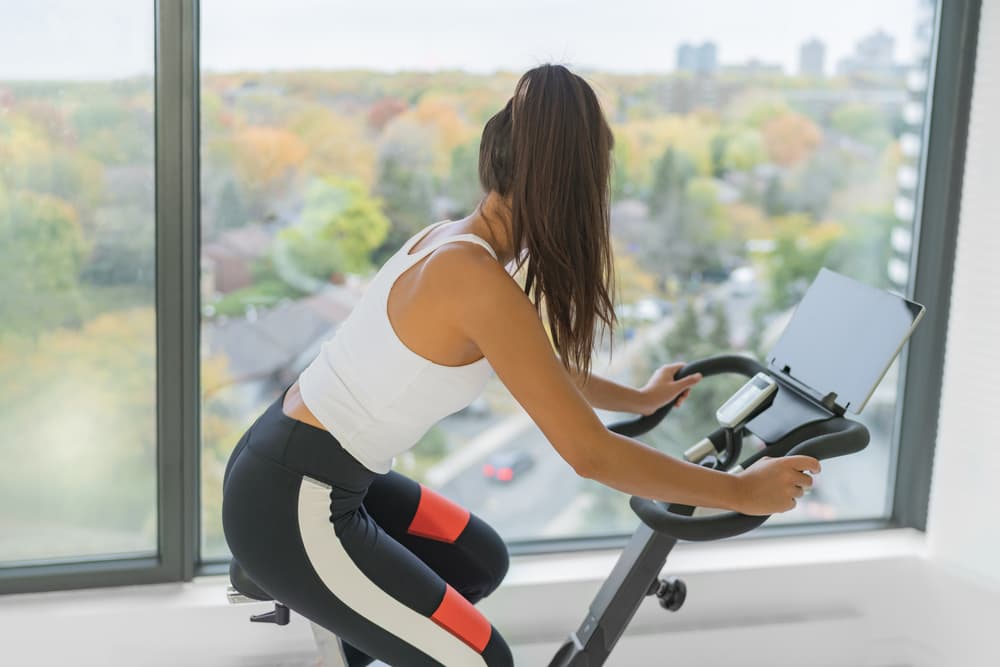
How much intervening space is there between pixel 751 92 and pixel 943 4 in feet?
1.88

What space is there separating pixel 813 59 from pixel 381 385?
167 centimetres

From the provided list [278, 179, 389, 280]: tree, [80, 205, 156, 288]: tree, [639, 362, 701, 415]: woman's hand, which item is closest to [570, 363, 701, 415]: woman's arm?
[639, 362, 701, 415]: woman's hand

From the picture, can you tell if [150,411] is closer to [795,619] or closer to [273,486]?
[273,486]

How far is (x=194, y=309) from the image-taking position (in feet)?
7.83

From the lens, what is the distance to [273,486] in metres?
1.62

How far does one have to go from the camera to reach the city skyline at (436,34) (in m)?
2.26

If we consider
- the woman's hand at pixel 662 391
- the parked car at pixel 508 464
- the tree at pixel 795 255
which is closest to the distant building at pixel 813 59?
the tree at pixel 795 255

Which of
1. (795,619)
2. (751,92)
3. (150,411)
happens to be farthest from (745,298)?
(150,411)

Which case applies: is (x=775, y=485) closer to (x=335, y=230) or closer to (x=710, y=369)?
(x=710, y=369)

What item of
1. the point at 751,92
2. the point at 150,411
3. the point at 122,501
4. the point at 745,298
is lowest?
the point at 122,501

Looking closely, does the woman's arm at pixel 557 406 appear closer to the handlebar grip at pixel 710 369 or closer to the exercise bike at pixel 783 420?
the exercise bike at pixel 783 420

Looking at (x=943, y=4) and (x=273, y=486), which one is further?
(x=943, y=4)

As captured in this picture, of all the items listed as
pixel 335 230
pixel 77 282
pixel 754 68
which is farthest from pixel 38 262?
pixel 754 68

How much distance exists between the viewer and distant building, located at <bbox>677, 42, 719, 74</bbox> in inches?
101
